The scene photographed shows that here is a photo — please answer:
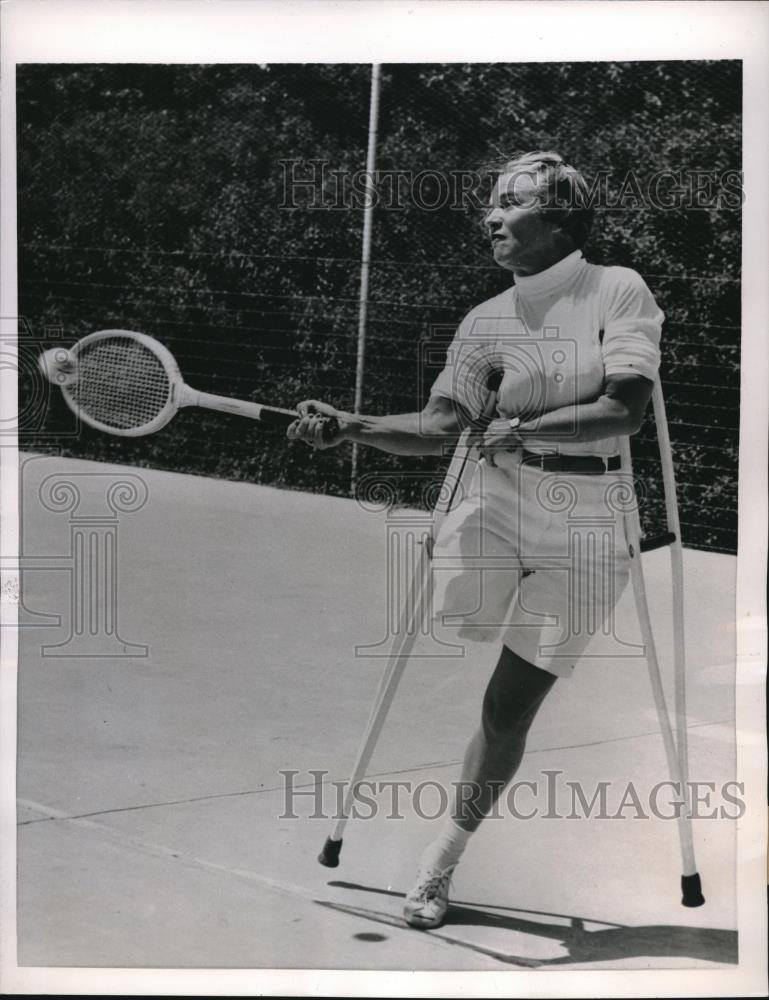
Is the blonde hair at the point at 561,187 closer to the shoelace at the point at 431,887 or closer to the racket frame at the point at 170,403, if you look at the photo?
the racket frame at the point at 170,403

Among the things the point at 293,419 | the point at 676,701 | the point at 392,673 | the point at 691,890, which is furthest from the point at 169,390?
the point at 691,890

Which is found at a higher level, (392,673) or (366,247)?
(366,247)

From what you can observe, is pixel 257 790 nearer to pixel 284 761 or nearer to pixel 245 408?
pixel 284 761

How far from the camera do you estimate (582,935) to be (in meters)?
4.15

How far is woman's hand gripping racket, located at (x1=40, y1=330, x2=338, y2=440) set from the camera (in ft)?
13.9

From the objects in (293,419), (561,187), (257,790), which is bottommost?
(257,790)

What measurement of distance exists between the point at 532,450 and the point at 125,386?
114cm

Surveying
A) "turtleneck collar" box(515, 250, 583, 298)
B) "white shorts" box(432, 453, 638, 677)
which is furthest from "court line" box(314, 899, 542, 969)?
"turtleneck collar" box(515, 250, 583, 298)

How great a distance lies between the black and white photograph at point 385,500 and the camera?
4.11 meters

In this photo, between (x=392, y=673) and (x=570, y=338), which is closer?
(x=570, y=338)

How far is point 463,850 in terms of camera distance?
4180 millimetres

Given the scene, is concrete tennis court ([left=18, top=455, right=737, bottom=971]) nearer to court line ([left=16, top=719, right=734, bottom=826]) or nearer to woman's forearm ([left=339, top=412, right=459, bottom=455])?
court line ([left=16, top=719, right=734, bottom=826])

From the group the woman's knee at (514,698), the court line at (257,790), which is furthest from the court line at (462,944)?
the woman's knee at (514,698)

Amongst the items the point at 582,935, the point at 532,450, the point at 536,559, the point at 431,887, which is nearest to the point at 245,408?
the point at 532,450
